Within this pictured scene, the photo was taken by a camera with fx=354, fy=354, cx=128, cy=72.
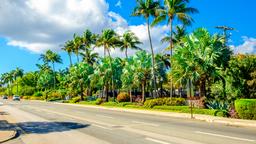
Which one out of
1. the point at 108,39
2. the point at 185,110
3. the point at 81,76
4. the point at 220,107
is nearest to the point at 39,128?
the point at 185,110

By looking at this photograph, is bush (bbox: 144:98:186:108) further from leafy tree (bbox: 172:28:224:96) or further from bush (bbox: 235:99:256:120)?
bush (bbox: 235:99:256:120)

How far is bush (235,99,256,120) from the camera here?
2338cm

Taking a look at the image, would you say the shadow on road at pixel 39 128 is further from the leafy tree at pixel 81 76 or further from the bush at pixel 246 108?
the leafy tree at pixel 81 76

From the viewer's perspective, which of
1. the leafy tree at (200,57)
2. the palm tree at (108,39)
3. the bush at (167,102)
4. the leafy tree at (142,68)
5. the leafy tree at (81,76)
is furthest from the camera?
the leafy tree at (81,76)

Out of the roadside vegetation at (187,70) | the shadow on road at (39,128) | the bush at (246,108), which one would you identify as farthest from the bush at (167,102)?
the shadow on road at (39,128)

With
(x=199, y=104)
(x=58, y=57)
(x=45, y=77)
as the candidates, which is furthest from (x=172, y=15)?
(x=45, y=77)

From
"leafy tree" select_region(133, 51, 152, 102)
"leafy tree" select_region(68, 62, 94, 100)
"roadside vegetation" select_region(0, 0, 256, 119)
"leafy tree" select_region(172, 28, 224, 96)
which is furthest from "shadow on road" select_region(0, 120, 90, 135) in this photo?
"leafy tree" select_region(68, 62, 94, 100)

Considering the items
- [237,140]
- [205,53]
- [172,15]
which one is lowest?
[237,140]

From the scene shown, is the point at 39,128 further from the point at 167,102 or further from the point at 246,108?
the point at 167,102

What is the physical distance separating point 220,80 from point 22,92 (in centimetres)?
12402

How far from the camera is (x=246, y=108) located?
941 inches

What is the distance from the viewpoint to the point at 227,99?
120 feet

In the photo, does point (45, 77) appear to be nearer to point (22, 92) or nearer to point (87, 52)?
point (22, 92)

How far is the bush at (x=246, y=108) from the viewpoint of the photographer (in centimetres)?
→ 2338
